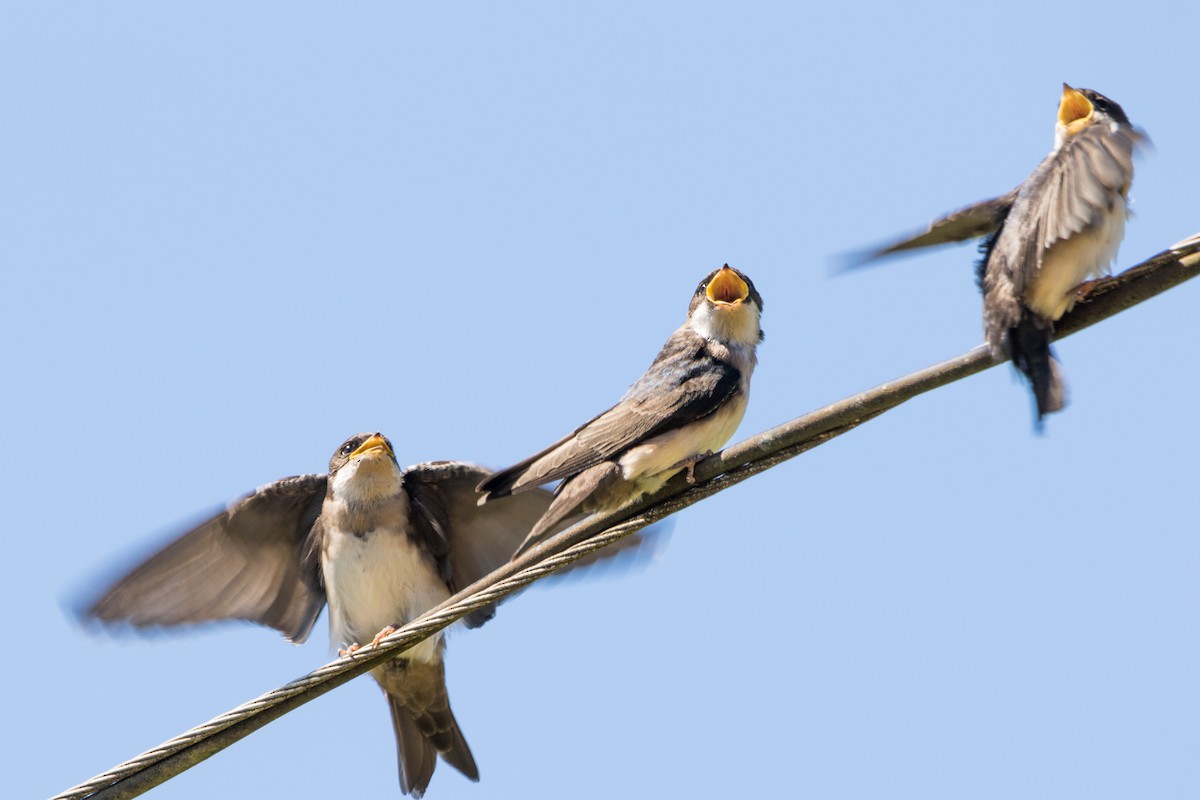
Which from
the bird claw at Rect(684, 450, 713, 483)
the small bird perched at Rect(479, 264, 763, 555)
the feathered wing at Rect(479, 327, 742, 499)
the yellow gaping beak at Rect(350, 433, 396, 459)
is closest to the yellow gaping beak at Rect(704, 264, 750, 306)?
the small bird perched at Rect(479, 264, 763, 555)

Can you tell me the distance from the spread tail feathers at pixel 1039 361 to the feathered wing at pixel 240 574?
4525 mm

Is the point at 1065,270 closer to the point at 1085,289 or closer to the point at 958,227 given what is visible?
the point at 1085,289

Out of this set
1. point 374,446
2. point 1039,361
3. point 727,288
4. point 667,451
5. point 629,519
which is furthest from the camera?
point 374,446

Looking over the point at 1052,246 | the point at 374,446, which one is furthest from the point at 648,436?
the point at 374,446

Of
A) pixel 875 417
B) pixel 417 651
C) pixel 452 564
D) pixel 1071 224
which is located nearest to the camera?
pixel 875 417

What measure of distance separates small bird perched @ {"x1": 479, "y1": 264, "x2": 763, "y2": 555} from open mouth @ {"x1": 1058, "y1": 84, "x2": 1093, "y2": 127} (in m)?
1.89

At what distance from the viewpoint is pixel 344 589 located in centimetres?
922

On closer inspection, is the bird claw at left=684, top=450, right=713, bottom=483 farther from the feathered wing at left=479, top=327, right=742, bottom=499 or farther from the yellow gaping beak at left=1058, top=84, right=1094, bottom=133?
the yellow gaping beak at left=1058, top=84, right=1094, bottom=133

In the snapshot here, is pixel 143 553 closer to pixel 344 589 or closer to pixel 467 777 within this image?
pixel 344 589

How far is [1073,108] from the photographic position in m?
7.68

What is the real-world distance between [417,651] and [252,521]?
130 centimetres

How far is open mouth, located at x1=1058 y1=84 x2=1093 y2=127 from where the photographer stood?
761 centimetres

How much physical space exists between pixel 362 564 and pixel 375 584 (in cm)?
13

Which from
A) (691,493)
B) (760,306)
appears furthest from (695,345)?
(691,493)
